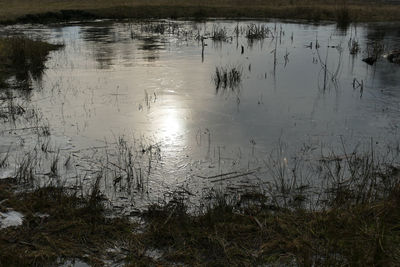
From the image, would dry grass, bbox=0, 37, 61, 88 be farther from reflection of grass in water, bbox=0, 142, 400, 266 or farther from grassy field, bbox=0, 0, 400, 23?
grassy field, bbox=0, 0, 400, 23

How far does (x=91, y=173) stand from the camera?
5895 millimetres

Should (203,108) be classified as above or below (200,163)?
above

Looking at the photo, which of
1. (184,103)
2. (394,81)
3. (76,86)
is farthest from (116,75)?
(394,81)

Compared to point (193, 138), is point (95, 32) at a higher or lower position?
higher

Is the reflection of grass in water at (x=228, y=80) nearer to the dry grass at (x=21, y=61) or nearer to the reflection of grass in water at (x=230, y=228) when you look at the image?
the dry grass at (x=21, y=61)

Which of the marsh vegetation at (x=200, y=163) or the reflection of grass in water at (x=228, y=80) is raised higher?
the reflection of grass in water at (x=228, y=80)

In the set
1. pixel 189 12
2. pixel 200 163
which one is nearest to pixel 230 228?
pixel 200 163

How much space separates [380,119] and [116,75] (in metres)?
7.36

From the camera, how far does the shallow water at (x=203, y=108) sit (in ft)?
20.9

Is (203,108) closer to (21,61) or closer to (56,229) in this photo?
(56,229)

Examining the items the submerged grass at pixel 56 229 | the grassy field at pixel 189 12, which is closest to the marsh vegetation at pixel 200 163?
the submerged grass at pixel 56 229

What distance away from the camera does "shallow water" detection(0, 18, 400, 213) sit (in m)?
6.37

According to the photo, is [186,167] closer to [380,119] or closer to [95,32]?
[380,119]

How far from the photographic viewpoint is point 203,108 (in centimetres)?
911
